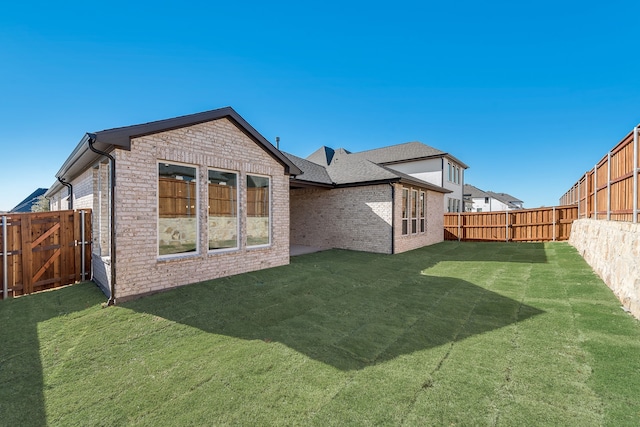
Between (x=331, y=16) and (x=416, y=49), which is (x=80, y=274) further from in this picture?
(x=416, y=49)

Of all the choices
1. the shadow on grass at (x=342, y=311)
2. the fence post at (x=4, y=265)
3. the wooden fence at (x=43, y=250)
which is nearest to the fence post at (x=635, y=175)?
the shadow on grass at (x=342, y=311)

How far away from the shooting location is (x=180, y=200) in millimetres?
6000

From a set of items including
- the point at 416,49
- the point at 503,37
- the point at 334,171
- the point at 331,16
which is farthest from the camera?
the point at 334,171

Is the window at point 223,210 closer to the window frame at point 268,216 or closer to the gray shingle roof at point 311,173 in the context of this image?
the window frame at point 268,216

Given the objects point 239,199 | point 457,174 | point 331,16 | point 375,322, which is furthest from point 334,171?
point 457,174

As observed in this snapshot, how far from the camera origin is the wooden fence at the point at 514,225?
47.5 ft

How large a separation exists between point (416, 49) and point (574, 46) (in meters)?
6.23

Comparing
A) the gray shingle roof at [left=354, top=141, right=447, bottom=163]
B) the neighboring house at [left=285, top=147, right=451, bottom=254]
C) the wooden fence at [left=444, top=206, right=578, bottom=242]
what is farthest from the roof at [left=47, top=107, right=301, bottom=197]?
the gray shingle roof at [left=354, top=141, right=447, bottom=163]

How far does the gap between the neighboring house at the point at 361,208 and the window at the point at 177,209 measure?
171 inches

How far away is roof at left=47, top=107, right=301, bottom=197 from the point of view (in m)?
4.91

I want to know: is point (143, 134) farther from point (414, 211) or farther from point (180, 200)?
point (414, 211)

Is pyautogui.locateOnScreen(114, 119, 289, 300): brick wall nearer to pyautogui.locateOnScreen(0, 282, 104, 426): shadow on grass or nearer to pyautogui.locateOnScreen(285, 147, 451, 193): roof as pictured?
pyautogui.locateOnScreen(0, 282, 104, 426): shadow on grass

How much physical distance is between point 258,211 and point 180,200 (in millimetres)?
2221

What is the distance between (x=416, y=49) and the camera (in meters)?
12.3
